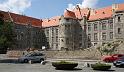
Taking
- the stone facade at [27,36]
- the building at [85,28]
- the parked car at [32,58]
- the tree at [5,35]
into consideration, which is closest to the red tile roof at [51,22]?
the stone facade at [27,36]

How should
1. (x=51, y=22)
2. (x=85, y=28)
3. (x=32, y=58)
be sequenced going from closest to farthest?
(x=32, y=58), (x=85, y=28), (x=51, y=22)

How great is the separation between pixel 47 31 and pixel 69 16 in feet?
53.3

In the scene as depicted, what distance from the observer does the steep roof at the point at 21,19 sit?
3982 inches

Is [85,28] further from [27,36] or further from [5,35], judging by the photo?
[5,35]

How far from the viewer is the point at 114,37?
81375 millimetres

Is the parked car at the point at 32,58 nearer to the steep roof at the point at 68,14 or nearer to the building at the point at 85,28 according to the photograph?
the building at the point at 85,28

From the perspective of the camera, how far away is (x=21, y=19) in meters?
106

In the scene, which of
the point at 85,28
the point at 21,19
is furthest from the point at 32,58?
the point at 21,19

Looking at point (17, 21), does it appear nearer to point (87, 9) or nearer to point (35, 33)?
point (35, 33)

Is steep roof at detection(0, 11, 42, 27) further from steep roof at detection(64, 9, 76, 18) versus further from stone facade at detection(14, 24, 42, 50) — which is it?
steep roof at detection(64, 9, 76, 18)

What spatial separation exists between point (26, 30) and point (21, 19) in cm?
420

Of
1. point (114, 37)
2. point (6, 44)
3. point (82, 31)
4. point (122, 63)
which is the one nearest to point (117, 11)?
point (114, 37)

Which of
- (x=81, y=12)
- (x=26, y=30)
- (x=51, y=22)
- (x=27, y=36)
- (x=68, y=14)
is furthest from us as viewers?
(x=51, y=22)

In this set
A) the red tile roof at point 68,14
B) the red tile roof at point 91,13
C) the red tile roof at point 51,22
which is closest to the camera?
the red tile roof at point 91,13
